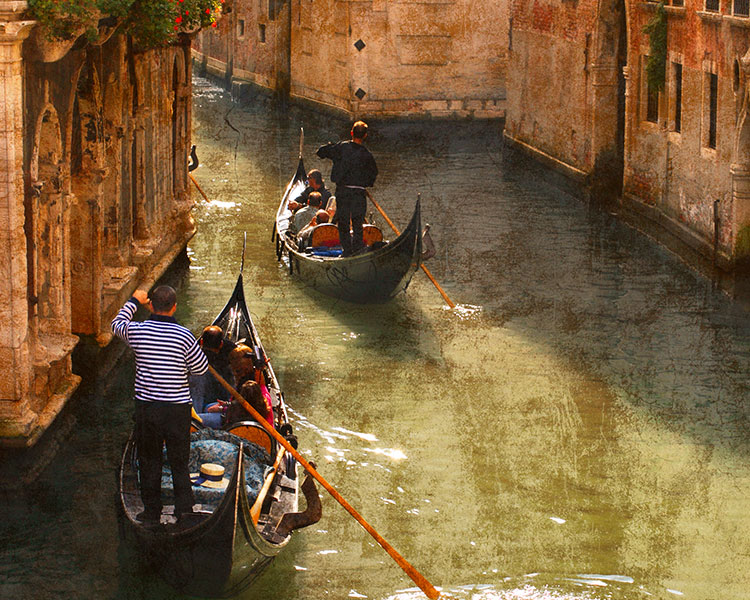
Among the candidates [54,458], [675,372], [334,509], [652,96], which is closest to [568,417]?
[675,372]

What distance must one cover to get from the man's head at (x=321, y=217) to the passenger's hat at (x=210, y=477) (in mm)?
5237

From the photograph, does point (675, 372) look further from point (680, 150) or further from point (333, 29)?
point (333, 29)

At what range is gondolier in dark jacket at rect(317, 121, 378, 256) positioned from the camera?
365 inches

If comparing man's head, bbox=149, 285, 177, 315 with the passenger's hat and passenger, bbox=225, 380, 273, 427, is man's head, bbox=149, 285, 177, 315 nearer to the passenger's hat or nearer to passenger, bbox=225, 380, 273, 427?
the passenger's hat

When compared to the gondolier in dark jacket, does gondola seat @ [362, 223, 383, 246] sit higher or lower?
lower

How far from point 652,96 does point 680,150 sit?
1.12m

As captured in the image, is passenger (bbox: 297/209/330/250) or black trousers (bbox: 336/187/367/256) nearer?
black trousers (bbox: 336/187/367/256)

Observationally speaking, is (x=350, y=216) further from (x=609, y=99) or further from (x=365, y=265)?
(x=609, y=99)

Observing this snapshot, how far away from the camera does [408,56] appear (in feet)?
67.8

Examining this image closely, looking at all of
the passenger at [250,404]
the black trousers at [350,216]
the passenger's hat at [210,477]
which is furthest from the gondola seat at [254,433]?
the black trousers at [350,216]

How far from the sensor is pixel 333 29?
20.8 m

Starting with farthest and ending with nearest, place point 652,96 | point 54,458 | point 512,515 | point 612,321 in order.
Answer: point 652,96 → point 612,321 → point 54,458 → point 512,515

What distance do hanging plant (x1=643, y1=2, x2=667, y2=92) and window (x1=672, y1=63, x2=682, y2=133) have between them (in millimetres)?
142

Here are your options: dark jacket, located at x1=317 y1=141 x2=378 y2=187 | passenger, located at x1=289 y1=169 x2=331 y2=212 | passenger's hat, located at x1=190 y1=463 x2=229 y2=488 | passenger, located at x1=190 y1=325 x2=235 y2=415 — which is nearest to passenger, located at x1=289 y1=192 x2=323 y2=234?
passenger, located at x1=289 y1=169 x2=331 y2=212
